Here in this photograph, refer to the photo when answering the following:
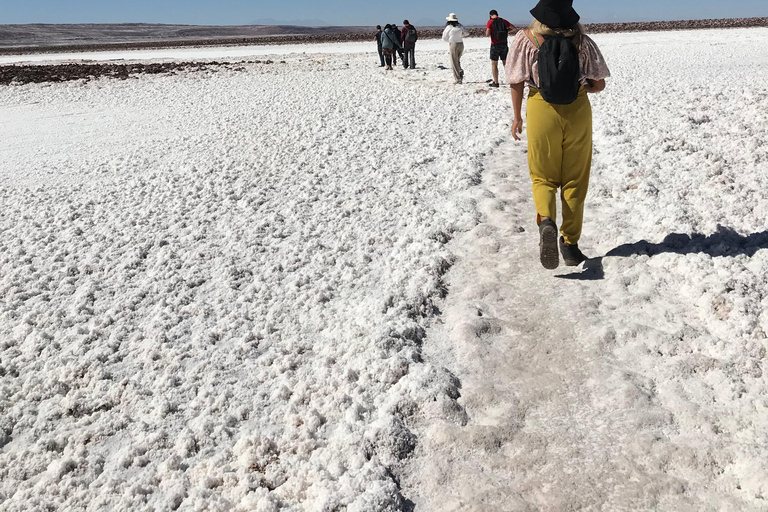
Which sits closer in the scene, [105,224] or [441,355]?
[441,355]

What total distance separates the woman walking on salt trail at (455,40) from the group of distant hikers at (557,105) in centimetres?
1044

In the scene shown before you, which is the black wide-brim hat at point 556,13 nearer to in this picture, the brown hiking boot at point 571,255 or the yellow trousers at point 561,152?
the yellow trousers at point 561,152

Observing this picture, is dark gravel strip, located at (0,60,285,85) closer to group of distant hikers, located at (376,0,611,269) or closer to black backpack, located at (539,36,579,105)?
group of distant hikers, located at (376,0,611,269)

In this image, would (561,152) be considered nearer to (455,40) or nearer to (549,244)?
(549,244)

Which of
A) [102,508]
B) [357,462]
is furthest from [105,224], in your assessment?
[357,462]

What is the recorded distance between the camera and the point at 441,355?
3.20 metres

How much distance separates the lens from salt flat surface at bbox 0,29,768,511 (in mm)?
2387

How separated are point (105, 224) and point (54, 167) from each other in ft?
10.7

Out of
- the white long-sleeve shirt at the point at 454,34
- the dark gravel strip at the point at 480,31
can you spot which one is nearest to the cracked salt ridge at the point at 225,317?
the white long-sleeve shirt at the point at 454,34

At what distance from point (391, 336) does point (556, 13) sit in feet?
6.99

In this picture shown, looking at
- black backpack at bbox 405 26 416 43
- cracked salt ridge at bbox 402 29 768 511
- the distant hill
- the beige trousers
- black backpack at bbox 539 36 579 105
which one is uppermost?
the distant hill

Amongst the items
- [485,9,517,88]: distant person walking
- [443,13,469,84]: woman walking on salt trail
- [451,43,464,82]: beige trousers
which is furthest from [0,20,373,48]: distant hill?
[485,9,517,88]: distant person walking

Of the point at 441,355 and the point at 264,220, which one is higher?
the point at 264,220

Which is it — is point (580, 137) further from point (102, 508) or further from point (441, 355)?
point (102, 508)
